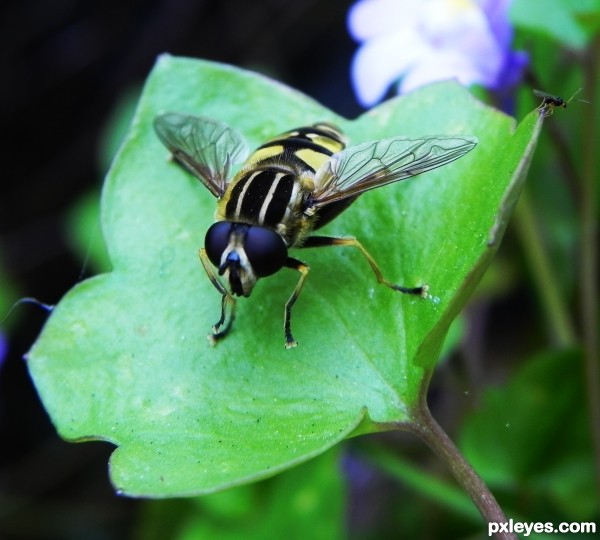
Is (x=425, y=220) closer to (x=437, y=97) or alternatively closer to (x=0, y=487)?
(x=437, y=97)

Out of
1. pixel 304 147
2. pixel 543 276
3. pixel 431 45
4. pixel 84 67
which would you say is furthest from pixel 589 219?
pixel 84 67

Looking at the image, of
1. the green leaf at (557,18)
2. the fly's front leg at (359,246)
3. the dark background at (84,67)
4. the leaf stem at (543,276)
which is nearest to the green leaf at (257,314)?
the fly's front leg at (359,246)

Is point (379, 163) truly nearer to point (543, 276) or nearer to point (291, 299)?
point (291, 299)

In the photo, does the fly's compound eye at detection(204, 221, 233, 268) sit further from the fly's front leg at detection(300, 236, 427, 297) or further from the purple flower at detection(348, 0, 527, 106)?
the purple flower at detection(348, 0, 527, 106)

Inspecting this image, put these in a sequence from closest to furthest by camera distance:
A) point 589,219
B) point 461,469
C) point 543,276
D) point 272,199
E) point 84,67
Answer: point 461,469
point 272,199
point 589,219
point 543,276
point 84,67

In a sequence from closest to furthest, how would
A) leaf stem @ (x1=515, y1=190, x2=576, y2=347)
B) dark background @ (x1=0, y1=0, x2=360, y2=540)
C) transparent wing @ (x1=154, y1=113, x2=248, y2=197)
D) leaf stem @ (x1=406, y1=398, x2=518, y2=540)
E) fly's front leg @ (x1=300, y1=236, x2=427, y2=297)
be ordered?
leaf stem @ (x1=406, y1=398, x2=518, y2=540) → fly's front leg @ (x1=300, y1=236, x2=427, y2=297) → transparent wing @ (x1=154, y1=113, x2=248, y2=197) → leaf stem @ (x1=515, y1=190, x2=576, y2=347) → dark background @ (x1=0, y1=0, x2=360, y2=540)

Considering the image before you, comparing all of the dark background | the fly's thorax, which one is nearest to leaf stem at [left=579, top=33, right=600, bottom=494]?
the fly's thorax

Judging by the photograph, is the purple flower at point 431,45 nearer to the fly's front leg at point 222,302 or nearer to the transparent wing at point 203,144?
the transparent wing at point 203,144
